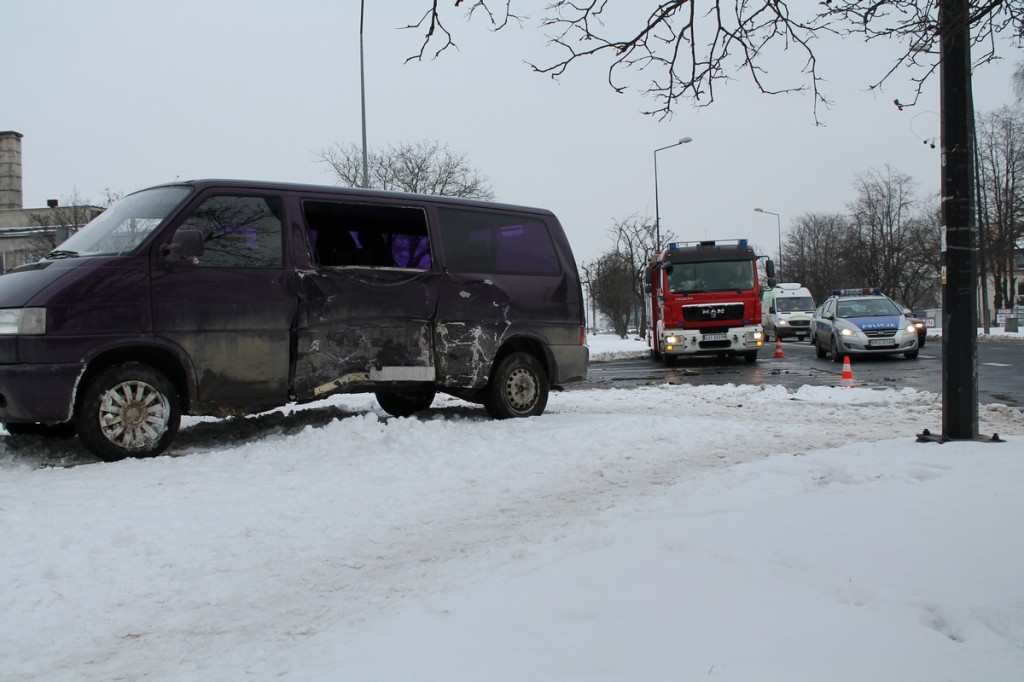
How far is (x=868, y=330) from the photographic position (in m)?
19.5

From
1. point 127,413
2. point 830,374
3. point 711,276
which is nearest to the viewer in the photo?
point 127,413

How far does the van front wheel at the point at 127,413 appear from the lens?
242 inches

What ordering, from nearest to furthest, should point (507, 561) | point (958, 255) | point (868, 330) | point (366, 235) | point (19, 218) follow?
point (507, 561) < point (958, 255) < point (366, 235) < point (868, 330) < point (19, 218)

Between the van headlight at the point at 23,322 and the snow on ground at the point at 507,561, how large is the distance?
992 millimetres

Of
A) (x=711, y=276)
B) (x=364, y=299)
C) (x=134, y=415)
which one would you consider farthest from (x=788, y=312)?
(x=134, y=415)

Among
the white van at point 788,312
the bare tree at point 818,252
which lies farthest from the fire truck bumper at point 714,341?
the bare tree at point 818,252

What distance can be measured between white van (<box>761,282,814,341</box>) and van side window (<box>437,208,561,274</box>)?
30822mm

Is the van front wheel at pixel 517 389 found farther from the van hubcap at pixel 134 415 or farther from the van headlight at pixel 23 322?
the van headlight at pixel 23 322

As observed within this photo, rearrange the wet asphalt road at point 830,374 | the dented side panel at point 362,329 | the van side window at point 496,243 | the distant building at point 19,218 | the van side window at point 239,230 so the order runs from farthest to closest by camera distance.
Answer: the distant building at point 19,218
the wet asphalt road at point 830,374
the van side window at point 496,243
the dented side panel at point 362,329
the van side window at point 239,230

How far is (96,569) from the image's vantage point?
4.02 meters

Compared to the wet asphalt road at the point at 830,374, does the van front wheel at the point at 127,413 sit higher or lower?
higher

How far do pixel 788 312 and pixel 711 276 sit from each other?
69.9 ft

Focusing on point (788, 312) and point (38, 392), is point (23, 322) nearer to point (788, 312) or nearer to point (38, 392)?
point (38, 392)

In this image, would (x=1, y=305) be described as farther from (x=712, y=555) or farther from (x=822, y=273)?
(x=822, y=273)
